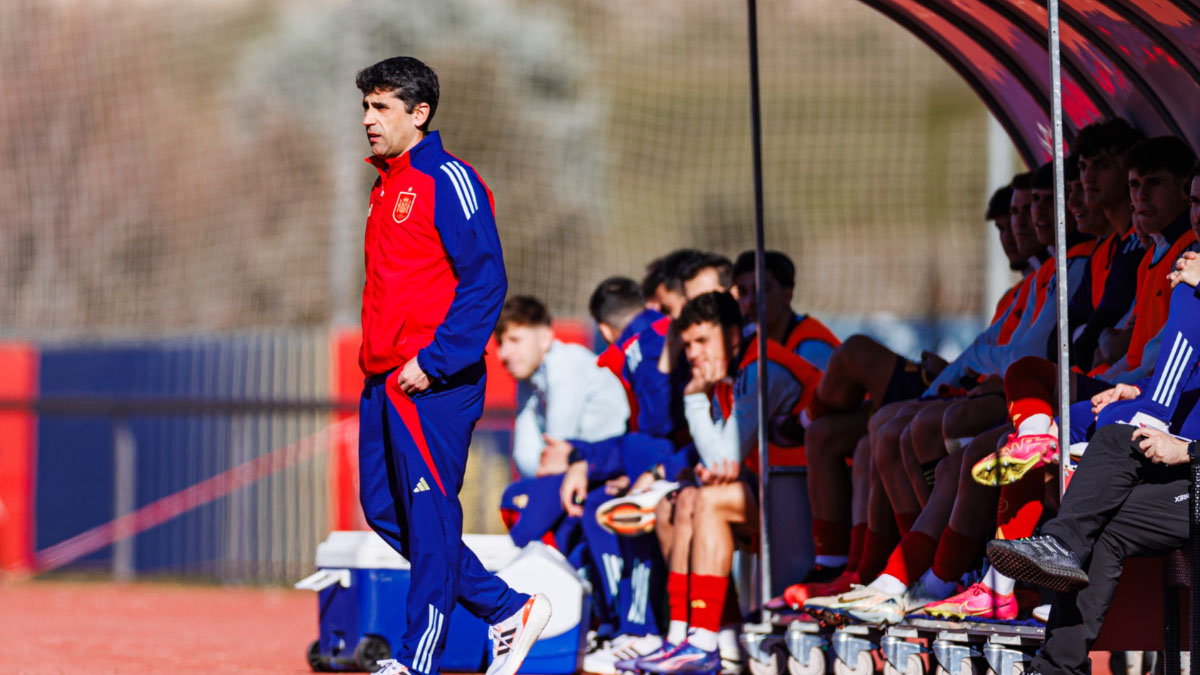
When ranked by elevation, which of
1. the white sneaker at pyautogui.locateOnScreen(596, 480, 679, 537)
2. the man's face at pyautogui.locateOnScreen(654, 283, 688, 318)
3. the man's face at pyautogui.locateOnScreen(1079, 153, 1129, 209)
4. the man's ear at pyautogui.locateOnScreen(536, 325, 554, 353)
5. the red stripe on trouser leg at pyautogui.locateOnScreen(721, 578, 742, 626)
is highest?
the man's face at pyautogui.locateOnScreen(1079, 153, 1129, 209)

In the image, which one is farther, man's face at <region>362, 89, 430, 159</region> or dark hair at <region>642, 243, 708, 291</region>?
dark hair at <region>642, 243, 708, 291</region>

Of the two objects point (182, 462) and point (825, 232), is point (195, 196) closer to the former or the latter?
point (825, 232)

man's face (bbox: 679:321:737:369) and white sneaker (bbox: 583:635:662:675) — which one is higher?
man's face (bbox: 679:321:737:369)

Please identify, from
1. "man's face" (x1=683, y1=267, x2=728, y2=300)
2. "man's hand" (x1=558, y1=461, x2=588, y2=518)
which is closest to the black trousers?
"man's hand" (x1=558, y1=461, x2=588, y2=518)

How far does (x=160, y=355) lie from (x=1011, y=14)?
983 cm

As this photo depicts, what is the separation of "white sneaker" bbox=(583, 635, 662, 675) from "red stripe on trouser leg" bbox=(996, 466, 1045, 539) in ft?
6.97

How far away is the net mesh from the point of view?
28.7 metres

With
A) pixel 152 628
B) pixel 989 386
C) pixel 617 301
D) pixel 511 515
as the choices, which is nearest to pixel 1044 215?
pixel 989 386

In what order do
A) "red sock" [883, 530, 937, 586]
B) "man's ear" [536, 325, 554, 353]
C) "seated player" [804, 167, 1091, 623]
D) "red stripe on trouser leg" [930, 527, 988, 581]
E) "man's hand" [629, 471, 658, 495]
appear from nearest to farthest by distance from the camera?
"red stripe on trouser leg" [930, 527, 988, 581] → "seated player" [804, 167, 1091, 623] → "red sock" [883, 530, 937, 586] → "man's hand" [629, 471, 658, 495] → "man's ear" [536, 325, 554, 353]

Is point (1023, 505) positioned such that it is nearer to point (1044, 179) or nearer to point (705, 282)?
point (1044, 179)

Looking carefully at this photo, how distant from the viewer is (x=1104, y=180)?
634cm

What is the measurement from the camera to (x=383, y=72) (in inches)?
222

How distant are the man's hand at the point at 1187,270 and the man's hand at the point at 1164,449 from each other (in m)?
0.49

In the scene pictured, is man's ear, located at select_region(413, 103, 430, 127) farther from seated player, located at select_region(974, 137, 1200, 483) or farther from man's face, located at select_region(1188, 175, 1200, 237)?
man's face, located at select_region(1188, 175, 1200, 237)
